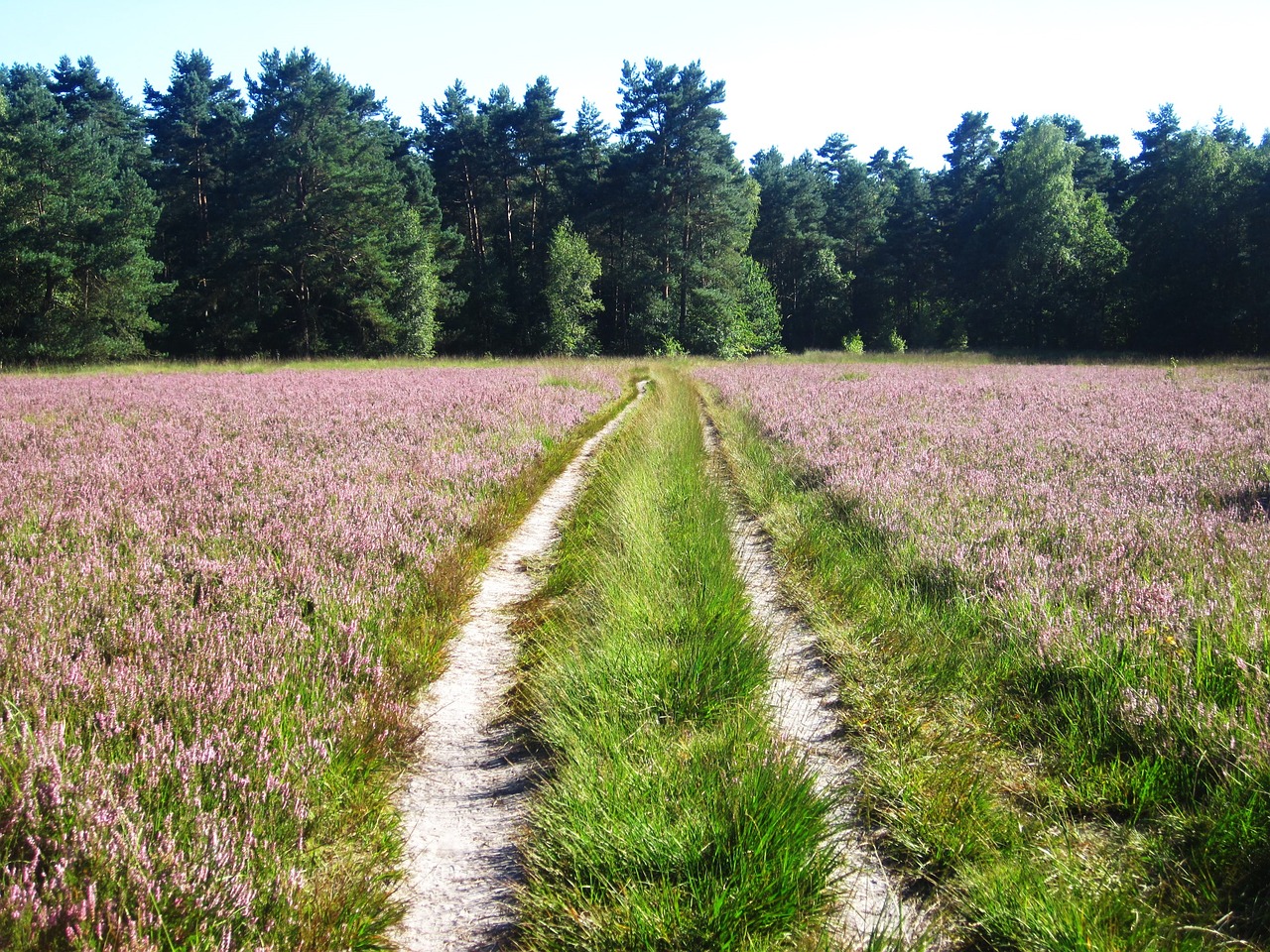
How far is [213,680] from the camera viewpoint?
3.27 metres

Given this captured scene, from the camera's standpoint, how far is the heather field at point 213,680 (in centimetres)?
221

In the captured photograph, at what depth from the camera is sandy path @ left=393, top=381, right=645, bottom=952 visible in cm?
244

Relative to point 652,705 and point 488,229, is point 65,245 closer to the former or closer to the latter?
point 488,229

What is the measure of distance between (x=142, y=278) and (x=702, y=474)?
43.1 meters

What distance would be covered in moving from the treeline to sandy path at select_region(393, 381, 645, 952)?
44121mm

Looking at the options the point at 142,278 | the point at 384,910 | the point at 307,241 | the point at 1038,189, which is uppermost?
the point at 1038,189

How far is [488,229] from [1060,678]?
216 ft

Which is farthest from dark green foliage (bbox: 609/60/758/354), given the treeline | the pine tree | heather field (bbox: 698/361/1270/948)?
heather field (bbox: 698/361/1270/948)

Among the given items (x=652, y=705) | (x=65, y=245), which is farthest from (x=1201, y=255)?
(x=65, y=245)

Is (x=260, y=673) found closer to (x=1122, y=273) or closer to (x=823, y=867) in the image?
(x=823, y=867)

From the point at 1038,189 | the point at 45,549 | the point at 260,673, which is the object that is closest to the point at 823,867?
the point at 260,673

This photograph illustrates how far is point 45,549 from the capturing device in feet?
16.8

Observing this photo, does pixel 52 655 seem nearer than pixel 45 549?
Yes

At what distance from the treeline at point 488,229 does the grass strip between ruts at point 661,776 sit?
146 feet
